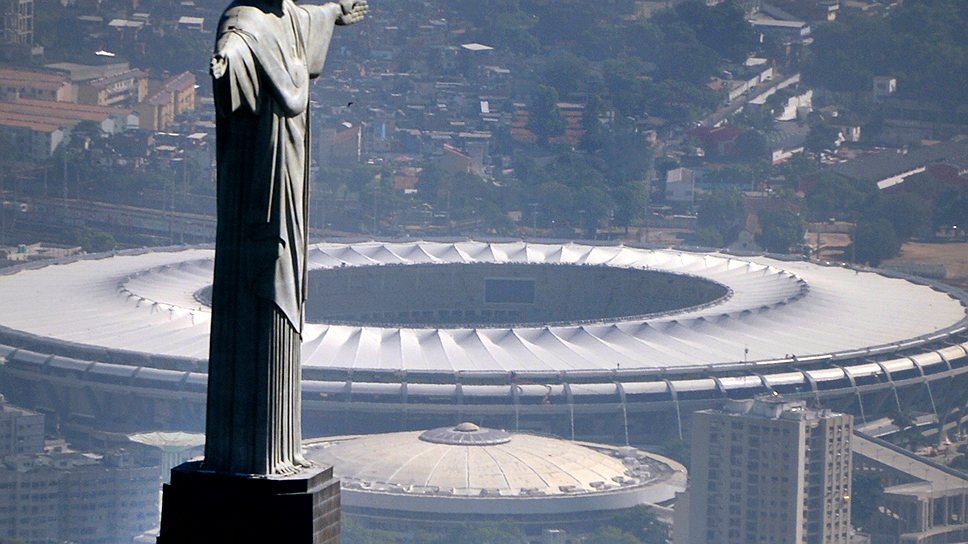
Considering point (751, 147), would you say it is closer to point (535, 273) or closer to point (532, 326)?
point (535, 273)

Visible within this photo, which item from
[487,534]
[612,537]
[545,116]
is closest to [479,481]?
[487,534]

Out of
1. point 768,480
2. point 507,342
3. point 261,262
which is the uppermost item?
point 261,262

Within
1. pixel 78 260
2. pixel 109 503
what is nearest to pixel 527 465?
pixel 109 503

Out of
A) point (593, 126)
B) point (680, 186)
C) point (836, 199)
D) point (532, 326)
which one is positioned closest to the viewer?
point (532, 326)

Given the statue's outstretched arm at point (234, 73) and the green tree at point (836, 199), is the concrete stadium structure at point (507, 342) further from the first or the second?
the statue's outstretched arm at point (234, 73)

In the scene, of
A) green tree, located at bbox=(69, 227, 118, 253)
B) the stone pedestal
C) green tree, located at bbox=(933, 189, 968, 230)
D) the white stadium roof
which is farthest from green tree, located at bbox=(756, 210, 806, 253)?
the stone pedestal

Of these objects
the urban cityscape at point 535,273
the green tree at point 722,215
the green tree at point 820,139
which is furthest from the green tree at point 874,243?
the green tree at point 820,139

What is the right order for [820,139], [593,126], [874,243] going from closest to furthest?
[874,243]
[820,139]
[593,126]
